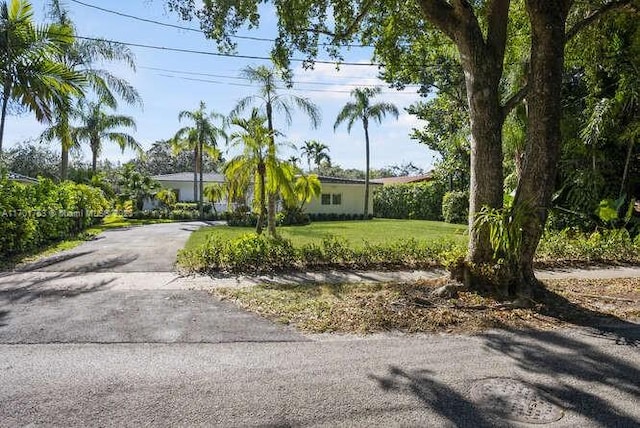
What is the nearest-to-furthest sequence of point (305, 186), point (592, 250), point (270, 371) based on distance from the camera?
point (270, 371)
point (592, 250)
point (305, 186)

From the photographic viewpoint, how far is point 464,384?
4176mm

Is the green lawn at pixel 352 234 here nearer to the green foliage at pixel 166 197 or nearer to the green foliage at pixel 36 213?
the green foliage at pixel 36 213

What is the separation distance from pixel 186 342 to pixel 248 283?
3.45 m

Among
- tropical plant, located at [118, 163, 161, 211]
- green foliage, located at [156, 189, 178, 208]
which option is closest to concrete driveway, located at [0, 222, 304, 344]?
green foliage, located at [156, 189, 178, 208]

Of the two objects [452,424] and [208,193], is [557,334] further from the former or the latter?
[208,193]

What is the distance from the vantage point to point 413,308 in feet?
21.7

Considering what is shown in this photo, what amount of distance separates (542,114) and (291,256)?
5.65m

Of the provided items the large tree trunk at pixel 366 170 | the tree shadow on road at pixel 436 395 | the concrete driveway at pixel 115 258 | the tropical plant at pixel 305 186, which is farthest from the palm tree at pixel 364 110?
the tree shadow on road at pixel 436 395

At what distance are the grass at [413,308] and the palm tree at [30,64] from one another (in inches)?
358

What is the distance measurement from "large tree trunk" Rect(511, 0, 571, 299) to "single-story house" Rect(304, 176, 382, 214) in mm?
24839

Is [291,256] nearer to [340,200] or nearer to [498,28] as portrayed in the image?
[498,28]

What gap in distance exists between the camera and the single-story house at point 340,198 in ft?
106

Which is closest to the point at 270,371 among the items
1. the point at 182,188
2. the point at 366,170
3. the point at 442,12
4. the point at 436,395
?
the point at 436,395

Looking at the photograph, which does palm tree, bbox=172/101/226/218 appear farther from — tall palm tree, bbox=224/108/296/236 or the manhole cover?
the manhole cover
